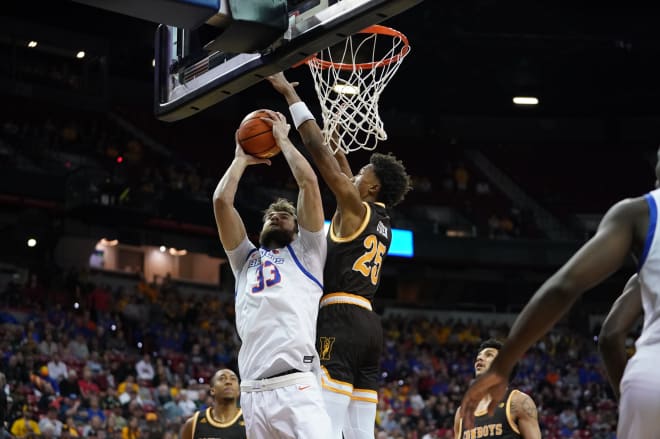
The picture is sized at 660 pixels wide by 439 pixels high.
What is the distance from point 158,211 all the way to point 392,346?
6.46 metres

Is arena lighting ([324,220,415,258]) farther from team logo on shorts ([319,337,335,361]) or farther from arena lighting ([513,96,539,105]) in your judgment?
team logo on shorts ([319,337,335,361])

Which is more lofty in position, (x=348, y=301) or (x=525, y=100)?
(x=525, y=100)

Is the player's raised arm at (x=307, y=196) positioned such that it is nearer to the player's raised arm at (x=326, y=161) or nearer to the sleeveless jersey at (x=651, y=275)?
Result: the player's raised arm at (x=326, y=161)

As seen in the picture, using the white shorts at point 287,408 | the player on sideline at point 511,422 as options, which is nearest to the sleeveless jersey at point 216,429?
the player on sideline at point 511,422

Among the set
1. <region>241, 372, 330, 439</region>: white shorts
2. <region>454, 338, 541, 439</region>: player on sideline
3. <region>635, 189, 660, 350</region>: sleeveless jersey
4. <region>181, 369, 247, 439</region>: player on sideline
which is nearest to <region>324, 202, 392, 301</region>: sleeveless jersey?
<region>241, 372, 330, 439</region>: white shorts

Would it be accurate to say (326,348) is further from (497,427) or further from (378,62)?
(378,62)

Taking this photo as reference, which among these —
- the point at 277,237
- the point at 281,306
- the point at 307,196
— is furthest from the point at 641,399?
the point at 277,237

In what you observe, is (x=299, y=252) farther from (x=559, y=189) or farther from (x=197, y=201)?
(x=559, y=189)

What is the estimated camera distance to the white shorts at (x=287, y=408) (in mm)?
5441

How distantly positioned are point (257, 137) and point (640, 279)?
3.50 metres

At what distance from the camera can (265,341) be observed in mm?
5617

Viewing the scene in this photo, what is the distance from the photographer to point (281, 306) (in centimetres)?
563

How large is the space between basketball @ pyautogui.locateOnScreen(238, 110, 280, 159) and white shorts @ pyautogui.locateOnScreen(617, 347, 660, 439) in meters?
3.50

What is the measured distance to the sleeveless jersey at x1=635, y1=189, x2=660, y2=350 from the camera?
2.92 metres
